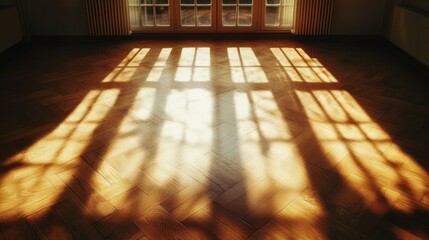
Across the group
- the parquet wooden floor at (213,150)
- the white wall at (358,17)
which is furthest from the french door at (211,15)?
the parquet wooden floor at (213,150)

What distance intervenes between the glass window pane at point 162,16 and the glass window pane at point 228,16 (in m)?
0.75

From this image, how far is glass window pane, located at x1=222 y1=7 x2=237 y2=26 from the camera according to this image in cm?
502

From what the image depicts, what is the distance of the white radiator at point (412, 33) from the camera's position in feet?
12.1

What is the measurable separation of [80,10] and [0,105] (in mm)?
2300

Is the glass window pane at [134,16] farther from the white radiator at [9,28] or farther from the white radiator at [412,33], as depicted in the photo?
the white radiator at [412,33]

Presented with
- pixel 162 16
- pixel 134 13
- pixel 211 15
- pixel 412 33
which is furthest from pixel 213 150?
pixel 134 13

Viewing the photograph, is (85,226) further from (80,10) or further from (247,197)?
(80,10)

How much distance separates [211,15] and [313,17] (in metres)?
Result: 1.33

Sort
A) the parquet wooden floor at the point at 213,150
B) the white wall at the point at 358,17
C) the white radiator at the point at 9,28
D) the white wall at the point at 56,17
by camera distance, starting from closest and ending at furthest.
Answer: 1. the parquet wooden floor at the point at 213,150
2. the white radiator at the point at 9,28
3. the white wall at the point at 56,17
4. the white wall at the point at 358,17

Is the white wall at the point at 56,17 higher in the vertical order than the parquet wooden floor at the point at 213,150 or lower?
higher

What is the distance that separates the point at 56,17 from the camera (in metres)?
4.80

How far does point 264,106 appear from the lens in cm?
293

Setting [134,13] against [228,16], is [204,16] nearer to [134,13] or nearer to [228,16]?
[228,16]

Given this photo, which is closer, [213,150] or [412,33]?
[213,150]
